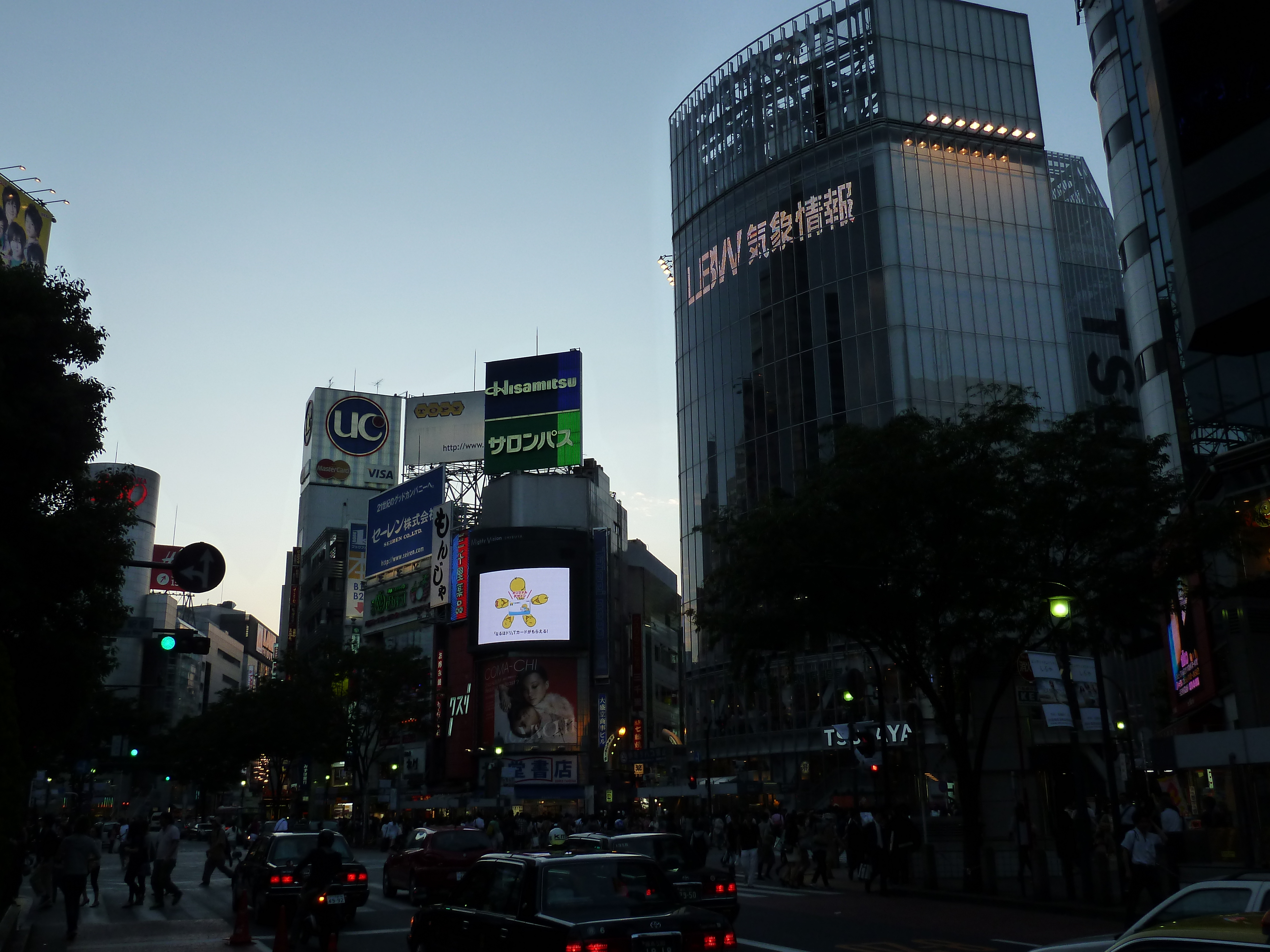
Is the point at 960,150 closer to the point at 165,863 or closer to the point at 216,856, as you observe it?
the point at 216,856

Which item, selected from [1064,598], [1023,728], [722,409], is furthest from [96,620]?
[722,409]

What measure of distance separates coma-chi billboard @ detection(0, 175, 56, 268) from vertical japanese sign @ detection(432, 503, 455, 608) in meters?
33.8

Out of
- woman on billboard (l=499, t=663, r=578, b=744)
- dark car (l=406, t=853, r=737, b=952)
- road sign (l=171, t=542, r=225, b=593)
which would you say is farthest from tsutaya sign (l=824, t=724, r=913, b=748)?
dark car (l=406, t=853, r=737, b=952)

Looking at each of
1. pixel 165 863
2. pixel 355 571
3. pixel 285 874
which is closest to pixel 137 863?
pixel 165 863

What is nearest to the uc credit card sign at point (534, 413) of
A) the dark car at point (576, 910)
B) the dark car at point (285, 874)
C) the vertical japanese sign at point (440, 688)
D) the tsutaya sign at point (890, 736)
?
the vertical japanese sign at point (440, 688)

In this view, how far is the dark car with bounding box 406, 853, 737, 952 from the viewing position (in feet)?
32.7

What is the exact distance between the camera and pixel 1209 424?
32219 millimetres

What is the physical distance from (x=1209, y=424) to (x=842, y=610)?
1402 cm

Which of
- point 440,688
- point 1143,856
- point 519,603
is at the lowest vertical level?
point 1143,856

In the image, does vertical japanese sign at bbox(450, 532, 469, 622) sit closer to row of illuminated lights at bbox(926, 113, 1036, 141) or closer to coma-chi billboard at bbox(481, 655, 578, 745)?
coma-chi billboard at bbox(481, 655, 578, 745)

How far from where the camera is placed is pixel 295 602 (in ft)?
415

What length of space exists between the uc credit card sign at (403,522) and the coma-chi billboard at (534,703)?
1484cm

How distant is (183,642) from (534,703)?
67.6 m

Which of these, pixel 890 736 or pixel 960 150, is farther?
pixel 960 150
